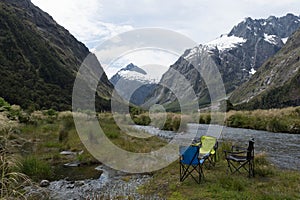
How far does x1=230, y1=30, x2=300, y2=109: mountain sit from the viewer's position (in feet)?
361

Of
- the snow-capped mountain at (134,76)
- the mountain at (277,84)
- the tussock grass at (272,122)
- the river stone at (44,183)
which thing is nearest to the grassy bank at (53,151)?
the river stone at (44,183)

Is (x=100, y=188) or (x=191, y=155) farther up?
(x=191, y=155)

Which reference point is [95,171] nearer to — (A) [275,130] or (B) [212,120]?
(A) [275,130]

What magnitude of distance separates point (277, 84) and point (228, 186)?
142m

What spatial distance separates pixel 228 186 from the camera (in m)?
7.83

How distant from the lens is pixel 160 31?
17234mm

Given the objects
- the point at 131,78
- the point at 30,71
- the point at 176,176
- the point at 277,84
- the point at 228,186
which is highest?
the point at 277,84

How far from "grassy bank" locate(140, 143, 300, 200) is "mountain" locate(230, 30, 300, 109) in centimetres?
10259

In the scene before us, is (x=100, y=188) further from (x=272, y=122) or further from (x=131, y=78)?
(x=131, y=78)

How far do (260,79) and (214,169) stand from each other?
167 meters

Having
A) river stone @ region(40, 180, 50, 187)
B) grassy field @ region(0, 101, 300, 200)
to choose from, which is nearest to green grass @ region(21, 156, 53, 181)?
grassy field @ region(0, 101, 300, 200)

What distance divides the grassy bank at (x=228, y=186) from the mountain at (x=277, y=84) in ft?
337

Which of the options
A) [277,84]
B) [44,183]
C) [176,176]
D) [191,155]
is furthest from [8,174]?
[277,84]

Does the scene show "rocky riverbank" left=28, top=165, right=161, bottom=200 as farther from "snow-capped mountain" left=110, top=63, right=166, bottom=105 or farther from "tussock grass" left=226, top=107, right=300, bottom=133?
"tussock grass" left=226, top=107, right=300, bottom=133
